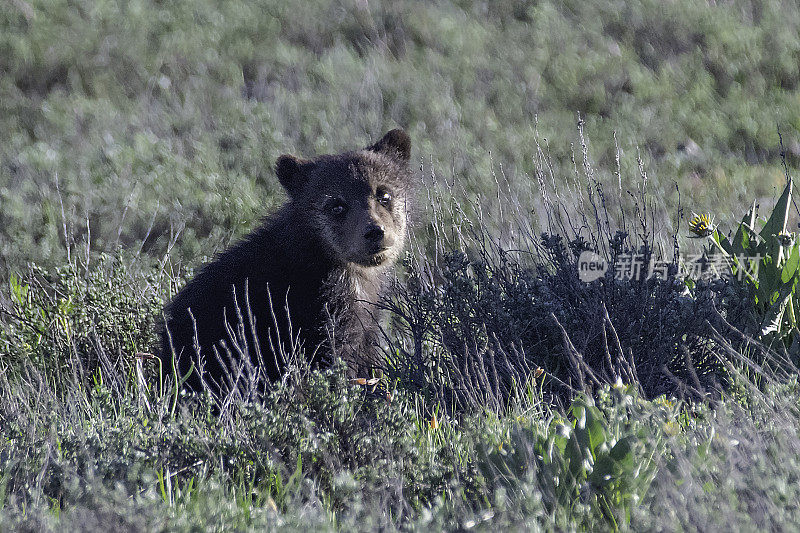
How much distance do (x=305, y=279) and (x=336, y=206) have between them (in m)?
0.49

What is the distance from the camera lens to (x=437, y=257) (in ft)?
19.1

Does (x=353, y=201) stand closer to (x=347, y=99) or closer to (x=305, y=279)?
(x=305, y=279)

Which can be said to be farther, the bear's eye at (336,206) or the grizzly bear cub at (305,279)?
the bear's eye at (336,206)

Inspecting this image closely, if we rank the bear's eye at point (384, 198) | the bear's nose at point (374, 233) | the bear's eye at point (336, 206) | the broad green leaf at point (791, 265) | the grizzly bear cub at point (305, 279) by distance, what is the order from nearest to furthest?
the broad green leaf at point (791, 265)
the grizzly bear cub at point (305, 279)
the bear's nose at point (374, 233)
the bear's eye at point (336, 206)
the bear's eye at point (384, 198)

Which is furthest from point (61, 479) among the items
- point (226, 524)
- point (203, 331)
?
point (203, 331)

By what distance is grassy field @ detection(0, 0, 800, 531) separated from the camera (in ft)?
9.68

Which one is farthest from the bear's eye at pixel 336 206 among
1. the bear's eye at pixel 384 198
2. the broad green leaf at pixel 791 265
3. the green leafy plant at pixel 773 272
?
the broad green leaf at pixel 791 265

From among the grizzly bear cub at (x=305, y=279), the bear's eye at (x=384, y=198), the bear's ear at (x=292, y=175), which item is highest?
the bear's ear at (x=292, y=175)

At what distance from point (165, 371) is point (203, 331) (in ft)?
1.14

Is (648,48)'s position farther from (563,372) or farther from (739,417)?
(739,417)

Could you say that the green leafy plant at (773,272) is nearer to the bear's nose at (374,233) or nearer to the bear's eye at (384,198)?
the bear's nose at (374,233)

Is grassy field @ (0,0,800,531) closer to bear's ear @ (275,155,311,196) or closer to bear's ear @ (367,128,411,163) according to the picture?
bear's ear @ (367,128,411,163)

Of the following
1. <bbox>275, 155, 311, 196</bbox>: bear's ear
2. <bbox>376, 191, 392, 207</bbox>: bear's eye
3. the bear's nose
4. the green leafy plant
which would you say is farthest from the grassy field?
<bbox>275, 155, 311, 196</bbox>: bear's ear

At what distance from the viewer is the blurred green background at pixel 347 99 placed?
30.3ft
